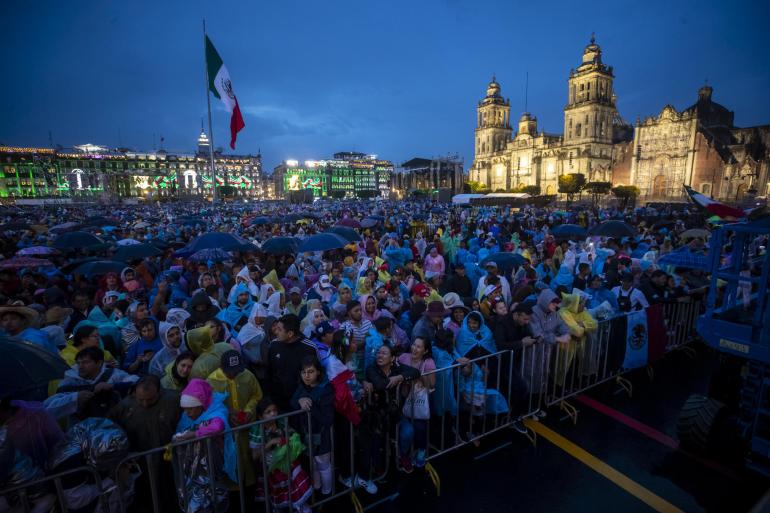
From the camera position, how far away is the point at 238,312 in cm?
626

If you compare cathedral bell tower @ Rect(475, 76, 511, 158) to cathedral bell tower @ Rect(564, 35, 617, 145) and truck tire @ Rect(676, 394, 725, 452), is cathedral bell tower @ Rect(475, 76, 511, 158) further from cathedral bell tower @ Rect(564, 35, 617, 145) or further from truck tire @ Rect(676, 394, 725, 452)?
truck tire @ Rect(676, 394, 725, 452)

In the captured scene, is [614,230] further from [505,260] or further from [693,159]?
[693,159]

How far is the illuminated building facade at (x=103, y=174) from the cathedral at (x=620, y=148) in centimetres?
7231

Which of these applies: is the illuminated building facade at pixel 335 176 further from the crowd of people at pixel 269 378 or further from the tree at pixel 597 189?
the crowd of people at pixel 269 378

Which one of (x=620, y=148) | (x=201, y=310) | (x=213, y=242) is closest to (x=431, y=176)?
(x=620, y=148)

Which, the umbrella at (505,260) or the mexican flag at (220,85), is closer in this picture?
the umbrella at (505,260)

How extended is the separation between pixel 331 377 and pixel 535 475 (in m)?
2.57

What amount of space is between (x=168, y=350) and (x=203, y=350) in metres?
0.52

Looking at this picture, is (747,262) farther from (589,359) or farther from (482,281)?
(482,281)

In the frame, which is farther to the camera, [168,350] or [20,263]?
[20,263]

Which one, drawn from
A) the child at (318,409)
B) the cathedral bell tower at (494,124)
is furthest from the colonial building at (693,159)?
the child at (318,409)

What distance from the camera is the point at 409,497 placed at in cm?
392

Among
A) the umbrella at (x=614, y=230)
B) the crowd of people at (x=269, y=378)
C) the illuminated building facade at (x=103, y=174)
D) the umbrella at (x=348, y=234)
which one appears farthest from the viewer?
the illuminated building facade at (x=103, y=174)

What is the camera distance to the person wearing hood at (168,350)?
4.36m
